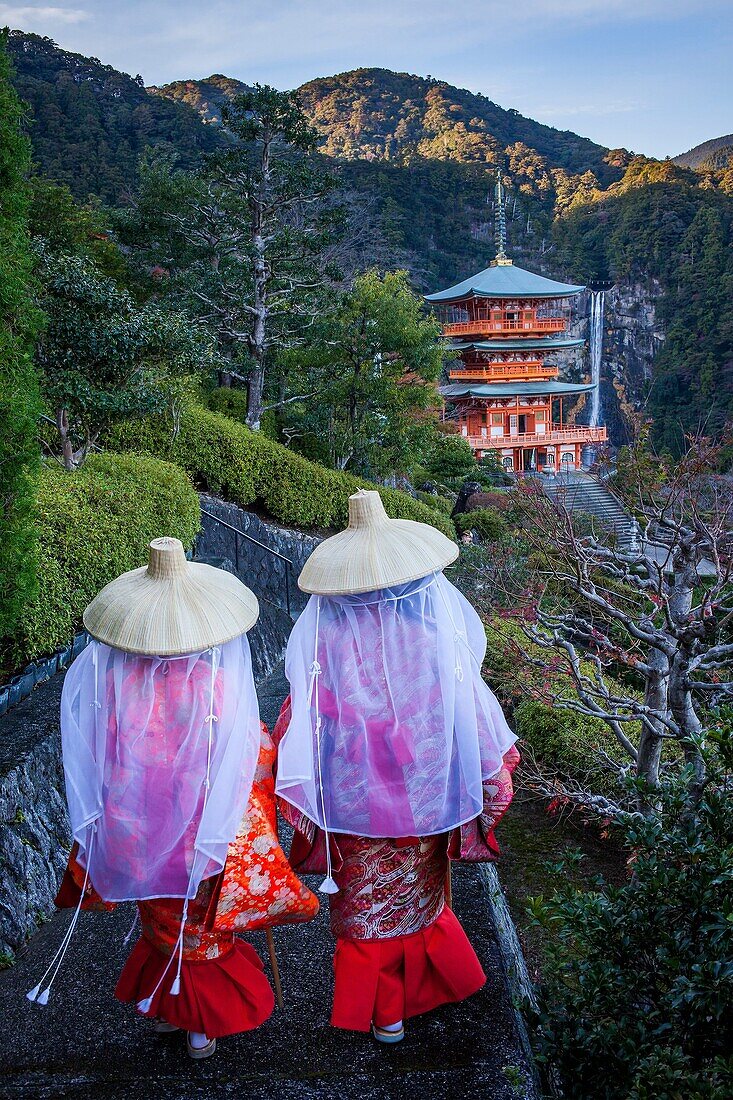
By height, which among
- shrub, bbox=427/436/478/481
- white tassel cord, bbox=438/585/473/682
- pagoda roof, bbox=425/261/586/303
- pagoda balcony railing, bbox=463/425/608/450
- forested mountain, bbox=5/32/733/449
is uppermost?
forested mountain, bbox=5/32/733/449

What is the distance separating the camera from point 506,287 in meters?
26.8

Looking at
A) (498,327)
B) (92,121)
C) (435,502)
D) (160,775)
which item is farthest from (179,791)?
(92,121)

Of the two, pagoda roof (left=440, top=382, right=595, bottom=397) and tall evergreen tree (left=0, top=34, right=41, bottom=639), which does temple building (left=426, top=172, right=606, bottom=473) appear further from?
tall evergreen tree (left=0, top=34, right=41, bottom=639)

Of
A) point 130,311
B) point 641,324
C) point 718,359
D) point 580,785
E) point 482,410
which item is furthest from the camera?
point 641,324

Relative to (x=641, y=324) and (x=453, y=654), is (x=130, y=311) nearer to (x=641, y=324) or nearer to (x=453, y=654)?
(x=453, y=654)

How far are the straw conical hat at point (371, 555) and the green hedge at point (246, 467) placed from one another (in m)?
6.79

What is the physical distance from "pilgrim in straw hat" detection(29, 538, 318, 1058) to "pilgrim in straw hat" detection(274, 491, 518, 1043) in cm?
14

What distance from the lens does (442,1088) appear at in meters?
2.08

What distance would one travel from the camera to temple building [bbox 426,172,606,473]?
2698 centimetres

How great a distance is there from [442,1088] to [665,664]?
2.41 meters

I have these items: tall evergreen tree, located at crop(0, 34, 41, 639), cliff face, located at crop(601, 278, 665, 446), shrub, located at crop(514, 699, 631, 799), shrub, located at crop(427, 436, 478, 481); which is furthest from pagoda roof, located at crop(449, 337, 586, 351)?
tall evergreen tree, located at crop(0, 34, 41, 639)

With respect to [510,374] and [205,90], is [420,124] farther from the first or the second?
[510,374]

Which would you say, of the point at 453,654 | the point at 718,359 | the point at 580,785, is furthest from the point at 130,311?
the point at 718,359

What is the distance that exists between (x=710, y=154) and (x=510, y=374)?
3721 cm
